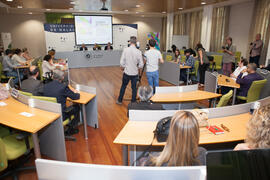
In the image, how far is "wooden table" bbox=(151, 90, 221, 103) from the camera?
3377mm

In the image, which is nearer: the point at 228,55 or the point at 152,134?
the point at 152,134

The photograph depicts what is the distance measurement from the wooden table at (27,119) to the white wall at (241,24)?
9618mm

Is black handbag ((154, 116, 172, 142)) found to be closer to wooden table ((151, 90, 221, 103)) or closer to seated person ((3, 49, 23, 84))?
wooden table ((151, 90, 221, 103))

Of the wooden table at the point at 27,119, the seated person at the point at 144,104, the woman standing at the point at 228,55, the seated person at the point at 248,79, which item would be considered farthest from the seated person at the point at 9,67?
the woman standing at the point at 228,55

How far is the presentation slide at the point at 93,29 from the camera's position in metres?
11.9

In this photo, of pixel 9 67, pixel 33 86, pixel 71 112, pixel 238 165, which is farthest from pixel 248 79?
pixel 9 67

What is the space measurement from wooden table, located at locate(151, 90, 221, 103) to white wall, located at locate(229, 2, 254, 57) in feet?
23.7

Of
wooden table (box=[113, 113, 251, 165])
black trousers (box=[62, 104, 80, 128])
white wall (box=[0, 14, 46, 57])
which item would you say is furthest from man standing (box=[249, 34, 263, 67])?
white wall (box=[0, 14, 46, 57])

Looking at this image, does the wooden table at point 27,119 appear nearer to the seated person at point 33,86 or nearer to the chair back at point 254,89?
the seated person at point 33,86

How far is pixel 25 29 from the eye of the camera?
44.7 ft

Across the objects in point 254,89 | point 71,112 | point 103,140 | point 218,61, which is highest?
point 218,61

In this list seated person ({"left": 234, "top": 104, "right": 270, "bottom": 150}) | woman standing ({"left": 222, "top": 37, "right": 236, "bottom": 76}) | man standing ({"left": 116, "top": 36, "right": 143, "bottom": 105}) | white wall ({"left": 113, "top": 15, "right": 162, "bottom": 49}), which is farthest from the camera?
white wall ({"left": 113, "top": 15, "right": 162, "bottom": 49})

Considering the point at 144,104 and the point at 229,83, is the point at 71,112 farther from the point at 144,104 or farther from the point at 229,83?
the point at 229,83

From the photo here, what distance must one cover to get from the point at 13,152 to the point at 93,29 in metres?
10.9
